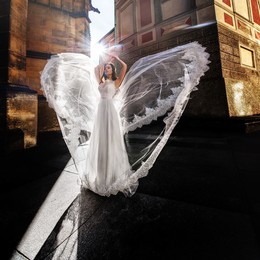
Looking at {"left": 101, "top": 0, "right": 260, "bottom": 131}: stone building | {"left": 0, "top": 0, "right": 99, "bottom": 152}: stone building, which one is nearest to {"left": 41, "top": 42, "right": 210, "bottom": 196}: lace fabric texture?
{"left": 0, "top": 0, "right": 99, "bottom": 152}: stone building

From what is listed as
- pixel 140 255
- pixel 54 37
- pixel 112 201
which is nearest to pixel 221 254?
pixel 140 255

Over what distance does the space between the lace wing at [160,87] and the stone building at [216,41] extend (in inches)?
142

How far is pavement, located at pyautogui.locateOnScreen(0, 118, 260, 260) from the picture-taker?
1.18 meters

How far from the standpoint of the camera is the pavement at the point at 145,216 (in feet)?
3.88

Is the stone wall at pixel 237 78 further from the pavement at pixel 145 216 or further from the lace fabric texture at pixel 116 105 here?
the lace fabric texture at pixel 116 105

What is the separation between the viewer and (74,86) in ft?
8.11

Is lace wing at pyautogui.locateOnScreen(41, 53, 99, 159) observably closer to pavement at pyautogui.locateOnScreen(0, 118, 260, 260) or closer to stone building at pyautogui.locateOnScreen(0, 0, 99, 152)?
pavement at pyautogui.locateOnScreen(0, 118, 260, 260)

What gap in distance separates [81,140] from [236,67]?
21.5 ft

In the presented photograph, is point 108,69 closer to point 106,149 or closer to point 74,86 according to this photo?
point 74,86

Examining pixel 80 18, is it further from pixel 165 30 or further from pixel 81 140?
pixel 81 140

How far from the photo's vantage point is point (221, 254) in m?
1.09

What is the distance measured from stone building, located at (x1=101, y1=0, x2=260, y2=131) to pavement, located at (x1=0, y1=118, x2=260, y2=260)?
3.54 metres

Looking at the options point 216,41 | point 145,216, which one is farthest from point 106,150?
point 216,41

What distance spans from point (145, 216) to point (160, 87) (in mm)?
1692
